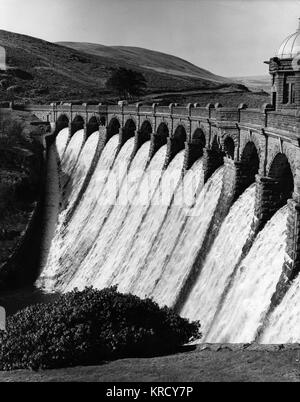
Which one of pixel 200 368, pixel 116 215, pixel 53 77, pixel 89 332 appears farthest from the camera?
pixel 53 77

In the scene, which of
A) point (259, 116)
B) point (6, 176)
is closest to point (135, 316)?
point (259, 116)

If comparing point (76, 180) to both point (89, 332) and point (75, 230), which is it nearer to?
point (75, 230)

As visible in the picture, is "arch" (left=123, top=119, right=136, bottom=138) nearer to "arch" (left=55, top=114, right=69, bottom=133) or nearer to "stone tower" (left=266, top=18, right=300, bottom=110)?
"arch" (left=55, top=114, right=69, bottom=133)

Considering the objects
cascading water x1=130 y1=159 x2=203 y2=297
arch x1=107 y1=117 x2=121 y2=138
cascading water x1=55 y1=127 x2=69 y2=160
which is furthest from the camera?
cascading water x1=55 y1=127 x2=69 y2=160

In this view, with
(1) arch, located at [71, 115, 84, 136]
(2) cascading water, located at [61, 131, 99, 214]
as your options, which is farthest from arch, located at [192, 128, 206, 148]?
(1) arch, located at [71, 115, 84, 136]

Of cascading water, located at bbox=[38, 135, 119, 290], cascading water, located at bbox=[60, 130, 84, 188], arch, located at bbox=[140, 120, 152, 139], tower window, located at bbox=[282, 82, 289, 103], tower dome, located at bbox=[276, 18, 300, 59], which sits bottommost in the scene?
cascading water, located at bbox=[38, 135, 119, 290]

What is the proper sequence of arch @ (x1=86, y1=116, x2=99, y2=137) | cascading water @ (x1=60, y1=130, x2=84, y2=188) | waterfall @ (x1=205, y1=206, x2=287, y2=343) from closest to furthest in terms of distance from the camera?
waterfall @ (x1=205, y1=206, x2=287, y2=343), cascading water @ (x1=60, y1=130, x2=84, y2=188), arch @ (x1=86, y1=116, x2=99, y2=137)

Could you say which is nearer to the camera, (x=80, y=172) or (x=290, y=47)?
(x=290, y=47)

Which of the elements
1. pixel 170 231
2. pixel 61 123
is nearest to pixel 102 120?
pixel 61 123

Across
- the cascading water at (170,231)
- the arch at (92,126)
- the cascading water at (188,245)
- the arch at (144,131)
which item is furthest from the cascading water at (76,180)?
the cascading water at (188,245)
